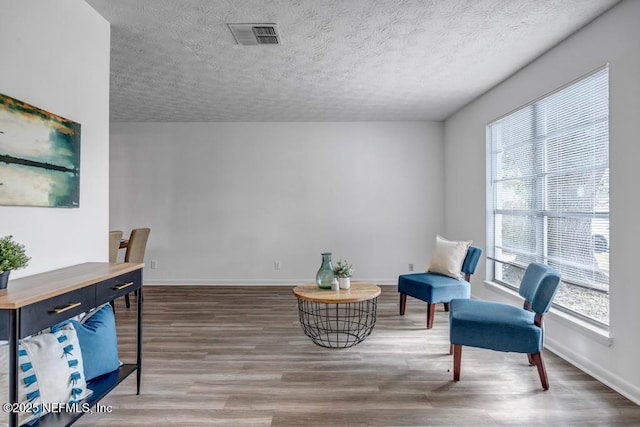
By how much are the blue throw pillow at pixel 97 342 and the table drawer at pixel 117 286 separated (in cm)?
22

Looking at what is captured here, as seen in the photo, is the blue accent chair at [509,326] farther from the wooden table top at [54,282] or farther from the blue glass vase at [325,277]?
the wooden table top at [54,282]

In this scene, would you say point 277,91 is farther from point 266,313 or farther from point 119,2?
point 266,313

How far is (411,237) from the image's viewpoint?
5.40 metres

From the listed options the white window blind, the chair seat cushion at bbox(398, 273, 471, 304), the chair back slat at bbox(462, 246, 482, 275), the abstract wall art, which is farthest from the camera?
the chair back slat at bbox(462, 246, 482, 275)

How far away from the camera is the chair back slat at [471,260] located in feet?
11.8

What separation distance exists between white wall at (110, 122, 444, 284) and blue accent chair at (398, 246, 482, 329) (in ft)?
5.60

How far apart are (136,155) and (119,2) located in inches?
138

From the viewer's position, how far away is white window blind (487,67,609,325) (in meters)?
2.50

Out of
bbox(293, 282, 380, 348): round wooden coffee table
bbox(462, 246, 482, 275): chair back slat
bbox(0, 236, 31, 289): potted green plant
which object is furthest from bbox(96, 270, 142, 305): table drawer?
bbox(462, 246, 482, 275): chair back slat

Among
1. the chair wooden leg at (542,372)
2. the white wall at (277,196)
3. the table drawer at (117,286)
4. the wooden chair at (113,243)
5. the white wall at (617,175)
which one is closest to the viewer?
the table drawer at (117,286)

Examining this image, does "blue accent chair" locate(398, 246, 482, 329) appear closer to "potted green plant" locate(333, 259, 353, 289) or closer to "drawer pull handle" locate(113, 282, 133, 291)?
"potted green plant" locate(333, 259, 353, 289)

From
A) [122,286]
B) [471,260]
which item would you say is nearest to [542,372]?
[471,260]

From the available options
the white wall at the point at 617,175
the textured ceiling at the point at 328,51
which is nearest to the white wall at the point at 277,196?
the textured ceiling at the point at 328,51

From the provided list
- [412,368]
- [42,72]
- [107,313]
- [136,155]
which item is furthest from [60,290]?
[136,155]
